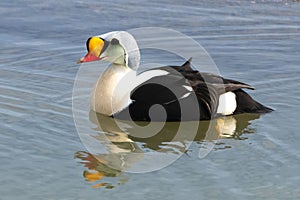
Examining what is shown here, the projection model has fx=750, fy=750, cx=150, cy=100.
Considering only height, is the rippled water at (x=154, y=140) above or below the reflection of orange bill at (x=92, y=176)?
above

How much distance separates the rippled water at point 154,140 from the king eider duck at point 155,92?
31 centimetres

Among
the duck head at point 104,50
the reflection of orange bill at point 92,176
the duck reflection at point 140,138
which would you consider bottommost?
the reflection of orange bill at point 92,176

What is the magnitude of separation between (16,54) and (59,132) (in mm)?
2753

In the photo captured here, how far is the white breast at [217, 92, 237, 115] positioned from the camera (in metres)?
7.14

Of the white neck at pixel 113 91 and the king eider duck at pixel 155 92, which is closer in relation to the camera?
the king eider duck at pixel 155 92

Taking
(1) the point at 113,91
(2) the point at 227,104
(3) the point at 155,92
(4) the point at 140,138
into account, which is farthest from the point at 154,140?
(2) the point at 227,104

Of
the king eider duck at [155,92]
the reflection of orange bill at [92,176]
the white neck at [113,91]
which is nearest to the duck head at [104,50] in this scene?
the king eider duck at [155,92]

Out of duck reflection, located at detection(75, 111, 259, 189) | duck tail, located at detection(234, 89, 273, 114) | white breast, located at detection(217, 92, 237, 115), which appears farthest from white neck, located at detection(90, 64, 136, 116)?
duck tail, located at detection(234, 89, 273, 114)

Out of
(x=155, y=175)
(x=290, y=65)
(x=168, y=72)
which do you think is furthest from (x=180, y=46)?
(x=155, y=175)

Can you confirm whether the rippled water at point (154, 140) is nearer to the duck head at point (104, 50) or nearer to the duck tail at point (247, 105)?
the duck tail at point (247, 105)

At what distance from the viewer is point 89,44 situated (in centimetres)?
708

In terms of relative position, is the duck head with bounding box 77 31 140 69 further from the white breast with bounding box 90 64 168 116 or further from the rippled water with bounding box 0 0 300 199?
the rippled water with bounding box 0 0 300 199

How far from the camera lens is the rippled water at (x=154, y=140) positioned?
5.39m

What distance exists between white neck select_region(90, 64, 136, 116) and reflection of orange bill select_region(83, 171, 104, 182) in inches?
54.7
